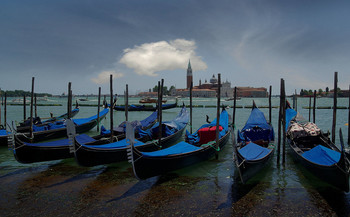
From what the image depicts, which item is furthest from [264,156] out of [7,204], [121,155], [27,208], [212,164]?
[7,204]

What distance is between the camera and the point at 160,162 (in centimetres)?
571

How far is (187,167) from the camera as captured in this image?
6.90m

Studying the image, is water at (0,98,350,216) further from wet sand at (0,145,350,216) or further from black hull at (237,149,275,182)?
black hull at (237,149,275,182)

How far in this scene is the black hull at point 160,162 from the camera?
523 cm

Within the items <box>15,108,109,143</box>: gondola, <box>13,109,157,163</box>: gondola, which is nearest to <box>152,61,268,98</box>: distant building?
<box>15,108,109,143</box>: gondola

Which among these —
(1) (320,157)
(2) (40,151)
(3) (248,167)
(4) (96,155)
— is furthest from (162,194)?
(2) (40,151)

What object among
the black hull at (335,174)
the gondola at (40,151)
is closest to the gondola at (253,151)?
the black hull at (335,174)

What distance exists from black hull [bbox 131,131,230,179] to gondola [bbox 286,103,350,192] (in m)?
2.68

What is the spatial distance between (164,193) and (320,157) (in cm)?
356

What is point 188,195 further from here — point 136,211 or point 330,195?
point 330,195

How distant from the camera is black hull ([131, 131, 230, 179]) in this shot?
206 inches

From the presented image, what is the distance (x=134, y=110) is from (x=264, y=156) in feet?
95.6

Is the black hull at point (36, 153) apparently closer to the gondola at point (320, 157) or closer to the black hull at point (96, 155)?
the black hull at point (96, 155)

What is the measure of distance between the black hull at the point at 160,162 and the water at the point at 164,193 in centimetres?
26
